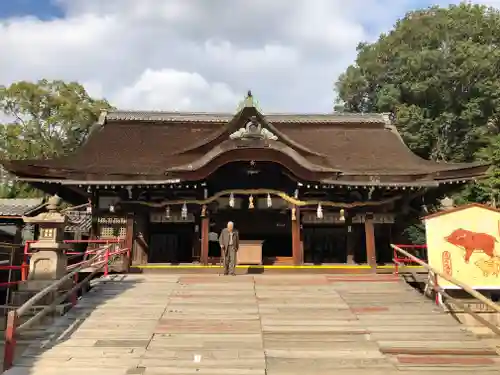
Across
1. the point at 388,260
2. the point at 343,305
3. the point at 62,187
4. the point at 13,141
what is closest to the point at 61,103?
the point at 13,141

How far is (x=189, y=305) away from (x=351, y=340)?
141 inches

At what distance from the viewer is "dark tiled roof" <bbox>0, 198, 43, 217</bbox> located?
21709 mm

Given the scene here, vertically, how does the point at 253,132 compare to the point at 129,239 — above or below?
above

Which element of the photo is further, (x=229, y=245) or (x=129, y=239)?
(x=129, y=239)

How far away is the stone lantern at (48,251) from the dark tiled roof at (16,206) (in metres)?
13.1

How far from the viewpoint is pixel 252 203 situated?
14539 millimetres

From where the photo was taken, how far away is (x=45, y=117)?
33.3 meters

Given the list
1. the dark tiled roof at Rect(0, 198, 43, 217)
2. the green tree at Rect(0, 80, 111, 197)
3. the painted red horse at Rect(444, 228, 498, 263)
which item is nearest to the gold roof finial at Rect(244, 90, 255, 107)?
the painted red horse at Rect(444, 228, 498, 263)

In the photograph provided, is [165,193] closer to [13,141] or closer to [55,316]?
[55,316]

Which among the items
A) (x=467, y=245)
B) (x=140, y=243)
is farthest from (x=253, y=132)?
(x=467, y=245)

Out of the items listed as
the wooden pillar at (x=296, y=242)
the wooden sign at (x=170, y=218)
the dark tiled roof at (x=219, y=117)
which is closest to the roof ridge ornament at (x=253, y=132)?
the wooden pillar at (x=296, y=242)

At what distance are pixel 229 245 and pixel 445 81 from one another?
28892mm

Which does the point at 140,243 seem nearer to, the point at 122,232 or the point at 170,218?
the point at 122,232

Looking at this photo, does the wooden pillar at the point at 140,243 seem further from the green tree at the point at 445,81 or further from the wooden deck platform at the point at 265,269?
the green tree at the point at 445,81
